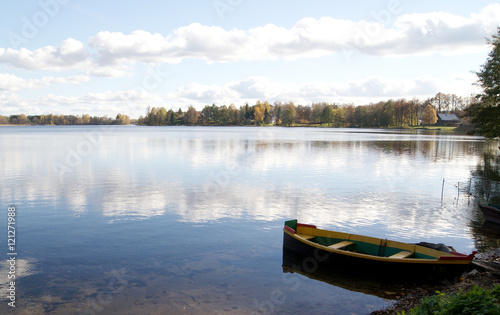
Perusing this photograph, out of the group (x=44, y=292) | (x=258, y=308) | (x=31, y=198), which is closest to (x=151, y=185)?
(x=31, y=198)

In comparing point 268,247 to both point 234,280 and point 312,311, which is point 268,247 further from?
point 312,311

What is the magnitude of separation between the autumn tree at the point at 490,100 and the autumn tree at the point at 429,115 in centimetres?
14368

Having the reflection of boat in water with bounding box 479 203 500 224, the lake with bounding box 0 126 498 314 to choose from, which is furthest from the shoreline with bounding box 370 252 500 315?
the reflection of boat in water with bounding box 479 203 500 224

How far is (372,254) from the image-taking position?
15.5m

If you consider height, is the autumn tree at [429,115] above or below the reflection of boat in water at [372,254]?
above

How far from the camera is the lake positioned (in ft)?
41.7

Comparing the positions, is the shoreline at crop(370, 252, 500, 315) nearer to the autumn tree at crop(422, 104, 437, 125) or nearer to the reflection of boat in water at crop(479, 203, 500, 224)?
the reflection of boat in water at crop(479, 203, 500, 224)

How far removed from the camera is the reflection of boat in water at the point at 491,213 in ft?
70.8

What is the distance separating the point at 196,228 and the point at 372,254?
906 cm

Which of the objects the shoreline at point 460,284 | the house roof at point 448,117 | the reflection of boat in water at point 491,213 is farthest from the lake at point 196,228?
the house roof at point 448,117

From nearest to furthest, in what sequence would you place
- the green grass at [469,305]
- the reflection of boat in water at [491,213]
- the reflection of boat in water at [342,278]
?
the green grass at [469,305] → the reflection of boat in water at [342,278] → the reflection of boat in water at [491,213]

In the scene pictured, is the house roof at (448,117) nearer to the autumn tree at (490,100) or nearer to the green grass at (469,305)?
the autumn tree at (490,100)

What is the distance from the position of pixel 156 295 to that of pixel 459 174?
37857mm

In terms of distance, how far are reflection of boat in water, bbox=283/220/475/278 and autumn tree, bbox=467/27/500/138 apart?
3613cm
